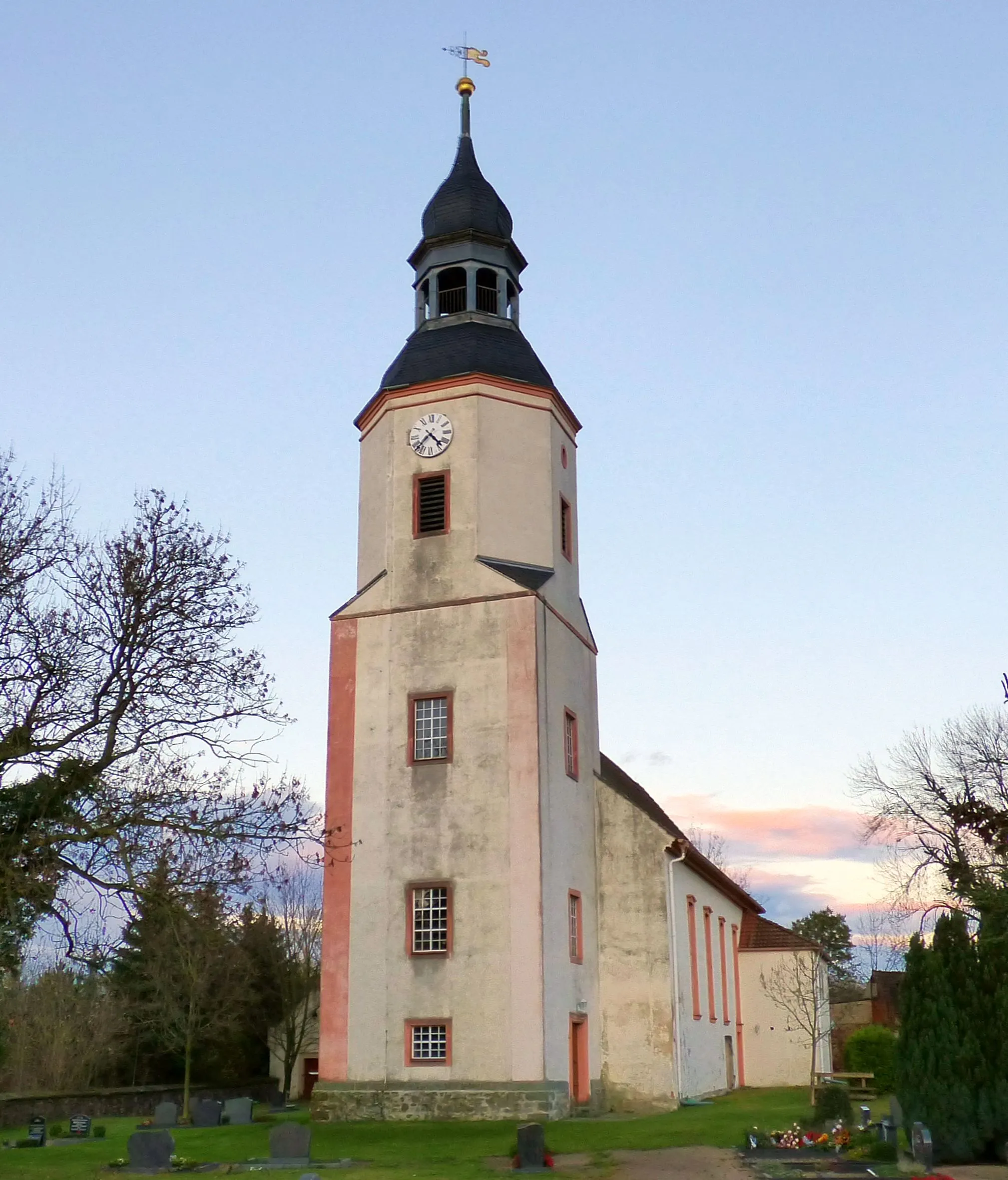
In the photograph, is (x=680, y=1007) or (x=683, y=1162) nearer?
(x=683, y=1162)

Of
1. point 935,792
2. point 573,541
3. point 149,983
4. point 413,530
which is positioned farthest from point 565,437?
point 149,983

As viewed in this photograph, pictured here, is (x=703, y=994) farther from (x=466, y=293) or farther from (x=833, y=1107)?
(x=466, y=293)

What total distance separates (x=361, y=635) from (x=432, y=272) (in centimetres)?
1060

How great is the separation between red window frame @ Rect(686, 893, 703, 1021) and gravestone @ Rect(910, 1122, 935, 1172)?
49.8 feet

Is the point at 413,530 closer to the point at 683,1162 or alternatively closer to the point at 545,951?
the point at 545,951

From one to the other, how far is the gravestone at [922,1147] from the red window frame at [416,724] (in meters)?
13.1

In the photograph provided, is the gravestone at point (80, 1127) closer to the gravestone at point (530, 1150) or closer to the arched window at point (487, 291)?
the gravestone at point (530, 1150)

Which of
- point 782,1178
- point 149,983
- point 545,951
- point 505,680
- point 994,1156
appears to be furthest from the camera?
point 149,983

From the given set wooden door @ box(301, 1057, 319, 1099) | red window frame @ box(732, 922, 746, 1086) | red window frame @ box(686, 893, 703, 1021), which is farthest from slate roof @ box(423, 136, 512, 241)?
wooden door @ box(301, 1057, 319, 1099)

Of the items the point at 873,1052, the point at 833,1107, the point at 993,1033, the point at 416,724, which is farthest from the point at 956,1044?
the point at 873,1052

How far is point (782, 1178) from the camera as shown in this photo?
17.6 meters

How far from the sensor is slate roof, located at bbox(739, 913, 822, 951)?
4406cm

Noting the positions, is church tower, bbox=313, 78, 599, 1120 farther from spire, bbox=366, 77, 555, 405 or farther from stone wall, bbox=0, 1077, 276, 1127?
stone wall, bbox=0, 1077, 276, 1127

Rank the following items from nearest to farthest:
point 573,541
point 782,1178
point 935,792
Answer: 1. point 782,1178
2. point 573,541
3. point 935,792
